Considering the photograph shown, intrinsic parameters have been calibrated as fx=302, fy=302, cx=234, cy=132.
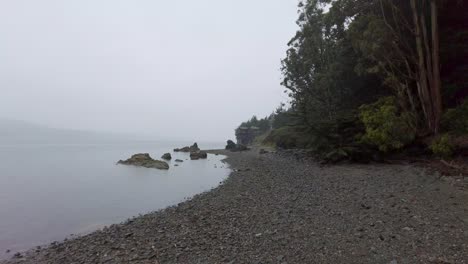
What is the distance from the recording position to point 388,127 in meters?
15.7

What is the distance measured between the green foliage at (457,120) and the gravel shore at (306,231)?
3.47 metres

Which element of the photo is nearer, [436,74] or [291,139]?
[436,74]

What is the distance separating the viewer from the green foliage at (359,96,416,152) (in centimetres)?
1554

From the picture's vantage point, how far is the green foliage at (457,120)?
13.4 meters

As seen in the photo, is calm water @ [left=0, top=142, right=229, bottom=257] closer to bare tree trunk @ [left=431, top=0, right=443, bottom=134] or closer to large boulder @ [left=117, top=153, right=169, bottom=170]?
large boulder @ [left=117, top=153, right=169, bottom=170]

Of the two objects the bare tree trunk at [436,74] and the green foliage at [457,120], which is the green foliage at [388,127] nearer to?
the bare tree trunk at [436,74]

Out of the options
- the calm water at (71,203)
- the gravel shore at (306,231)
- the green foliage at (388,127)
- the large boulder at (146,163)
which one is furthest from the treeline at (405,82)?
the large boulder at (146,163)

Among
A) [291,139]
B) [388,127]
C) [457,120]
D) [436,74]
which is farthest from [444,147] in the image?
[291,139]

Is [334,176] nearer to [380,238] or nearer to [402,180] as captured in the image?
[402,180]

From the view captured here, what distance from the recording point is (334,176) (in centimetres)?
1490

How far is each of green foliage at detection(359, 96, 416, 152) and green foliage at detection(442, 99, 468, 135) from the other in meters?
1.51

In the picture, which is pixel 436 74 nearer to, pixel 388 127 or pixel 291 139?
pixel 388 127

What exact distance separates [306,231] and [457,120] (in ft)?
37.6

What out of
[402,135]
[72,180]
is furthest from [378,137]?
[72,180]
